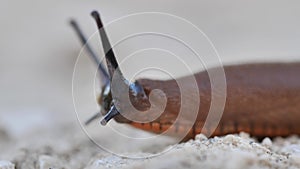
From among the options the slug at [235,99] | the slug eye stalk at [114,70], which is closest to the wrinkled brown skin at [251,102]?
the slug at [235,99]

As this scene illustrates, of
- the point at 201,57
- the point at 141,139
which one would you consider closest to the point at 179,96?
the point at 141,139

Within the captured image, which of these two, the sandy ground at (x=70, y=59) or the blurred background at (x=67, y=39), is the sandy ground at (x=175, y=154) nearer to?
the sandy ground at (x=70, y=59)

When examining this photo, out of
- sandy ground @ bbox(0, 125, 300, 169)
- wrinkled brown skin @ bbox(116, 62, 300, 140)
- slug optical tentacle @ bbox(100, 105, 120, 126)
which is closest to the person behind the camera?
sandy ground @ bbox(0, 125, 300, 169)

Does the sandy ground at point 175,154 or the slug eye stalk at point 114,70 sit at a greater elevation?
the slug eye stalk at point 114,70

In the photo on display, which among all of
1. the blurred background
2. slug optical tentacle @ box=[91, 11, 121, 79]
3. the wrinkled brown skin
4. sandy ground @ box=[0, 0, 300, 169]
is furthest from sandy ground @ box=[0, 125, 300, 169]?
the blurred background

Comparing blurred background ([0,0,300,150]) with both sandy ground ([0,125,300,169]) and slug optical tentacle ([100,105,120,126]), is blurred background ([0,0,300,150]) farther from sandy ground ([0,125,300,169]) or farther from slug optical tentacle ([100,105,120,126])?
slug optical tentacle ([100,105,120,126])

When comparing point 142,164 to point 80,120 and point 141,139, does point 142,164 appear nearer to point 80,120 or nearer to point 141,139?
point 141,139

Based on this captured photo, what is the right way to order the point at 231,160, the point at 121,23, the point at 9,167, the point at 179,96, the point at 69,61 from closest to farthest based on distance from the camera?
1. the point at 231,160
2. the point at 9,167
3. the point at 179,96
4. the point at 69,61
5. the point at 121,23

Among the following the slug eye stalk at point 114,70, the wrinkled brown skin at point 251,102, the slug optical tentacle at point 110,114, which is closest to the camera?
the slug optical tentacle at point 110,114
